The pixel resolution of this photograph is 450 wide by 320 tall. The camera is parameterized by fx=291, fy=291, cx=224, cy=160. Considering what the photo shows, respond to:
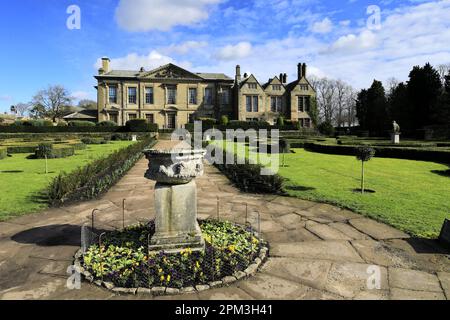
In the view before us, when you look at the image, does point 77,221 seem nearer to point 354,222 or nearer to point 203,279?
point 203,279

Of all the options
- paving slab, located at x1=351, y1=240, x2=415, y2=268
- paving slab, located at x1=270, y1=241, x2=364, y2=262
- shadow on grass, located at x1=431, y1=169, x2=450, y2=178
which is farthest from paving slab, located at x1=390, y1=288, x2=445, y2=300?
shadow on grass, located at x1=431, y1=169, x2=450, y2=178

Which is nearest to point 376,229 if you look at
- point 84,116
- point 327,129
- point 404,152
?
point 404,152

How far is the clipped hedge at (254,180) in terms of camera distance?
28.8ft

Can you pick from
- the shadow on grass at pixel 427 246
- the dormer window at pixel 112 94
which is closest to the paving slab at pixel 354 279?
the shadow on grass at pixel 427 246

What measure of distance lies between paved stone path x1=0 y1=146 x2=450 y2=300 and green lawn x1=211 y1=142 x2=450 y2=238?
64cm

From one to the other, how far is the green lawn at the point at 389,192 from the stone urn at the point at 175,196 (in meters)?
4.15

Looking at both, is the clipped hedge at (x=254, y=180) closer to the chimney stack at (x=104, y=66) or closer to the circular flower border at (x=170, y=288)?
the circular flower border at (x=170, y=288)

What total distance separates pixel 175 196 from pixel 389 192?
23.6ft

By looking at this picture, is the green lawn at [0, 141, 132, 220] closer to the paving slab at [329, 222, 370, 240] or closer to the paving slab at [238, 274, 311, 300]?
the paving slab at [238, 274, 311, 300]

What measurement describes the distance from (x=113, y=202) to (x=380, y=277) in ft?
21.0

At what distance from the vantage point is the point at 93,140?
1196 inches

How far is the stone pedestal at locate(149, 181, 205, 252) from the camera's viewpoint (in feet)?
14.6

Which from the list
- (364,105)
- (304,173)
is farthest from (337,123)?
(304,173)

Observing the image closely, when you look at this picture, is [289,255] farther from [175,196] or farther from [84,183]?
[84,183]
